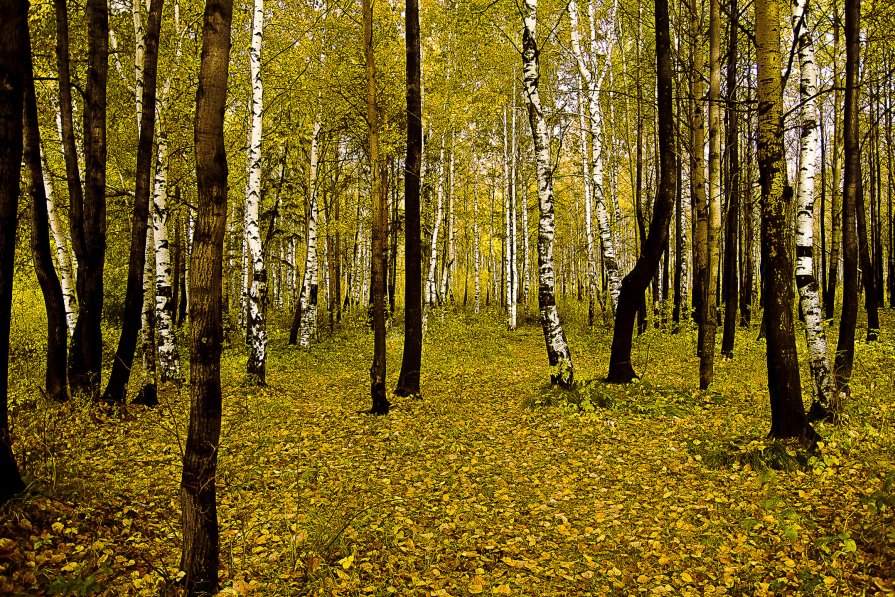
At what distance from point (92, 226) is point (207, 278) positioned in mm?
6421

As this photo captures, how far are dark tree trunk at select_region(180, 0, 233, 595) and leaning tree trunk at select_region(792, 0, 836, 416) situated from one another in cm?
745

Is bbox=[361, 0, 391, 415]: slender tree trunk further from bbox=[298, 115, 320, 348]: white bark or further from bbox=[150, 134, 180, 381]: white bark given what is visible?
bbox=[298, 115, 320, 348]: white bark

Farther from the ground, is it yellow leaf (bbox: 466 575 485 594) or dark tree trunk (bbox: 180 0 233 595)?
dark tree trunk (bbox: 180 0 233 595)

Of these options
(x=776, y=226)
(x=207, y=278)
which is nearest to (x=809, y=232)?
(x=776, y=226)

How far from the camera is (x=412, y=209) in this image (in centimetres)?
1058

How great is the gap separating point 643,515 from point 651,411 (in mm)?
3691

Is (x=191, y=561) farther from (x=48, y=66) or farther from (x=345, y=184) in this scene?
(x=345, y=184)

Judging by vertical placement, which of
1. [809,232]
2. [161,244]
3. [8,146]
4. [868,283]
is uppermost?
[8,146]

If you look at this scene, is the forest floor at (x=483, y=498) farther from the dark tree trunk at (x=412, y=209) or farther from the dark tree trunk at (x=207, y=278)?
the dark tree trunk at (x=412, y=209)

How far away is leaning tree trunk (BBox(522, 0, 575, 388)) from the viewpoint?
10375 mm

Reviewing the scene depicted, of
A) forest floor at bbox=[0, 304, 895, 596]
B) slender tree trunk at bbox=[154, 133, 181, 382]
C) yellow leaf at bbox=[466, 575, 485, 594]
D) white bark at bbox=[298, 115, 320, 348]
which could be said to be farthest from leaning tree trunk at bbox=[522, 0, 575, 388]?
white bark at bbox=[298, 115, 320, 348]

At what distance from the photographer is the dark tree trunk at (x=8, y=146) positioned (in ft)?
13.5

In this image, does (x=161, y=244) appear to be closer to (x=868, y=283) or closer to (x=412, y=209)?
(x=412, y=209)

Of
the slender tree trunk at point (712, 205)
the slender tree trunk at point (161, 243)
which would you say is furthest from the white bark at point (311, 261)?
the slender tree trunk at point (712, 205)
